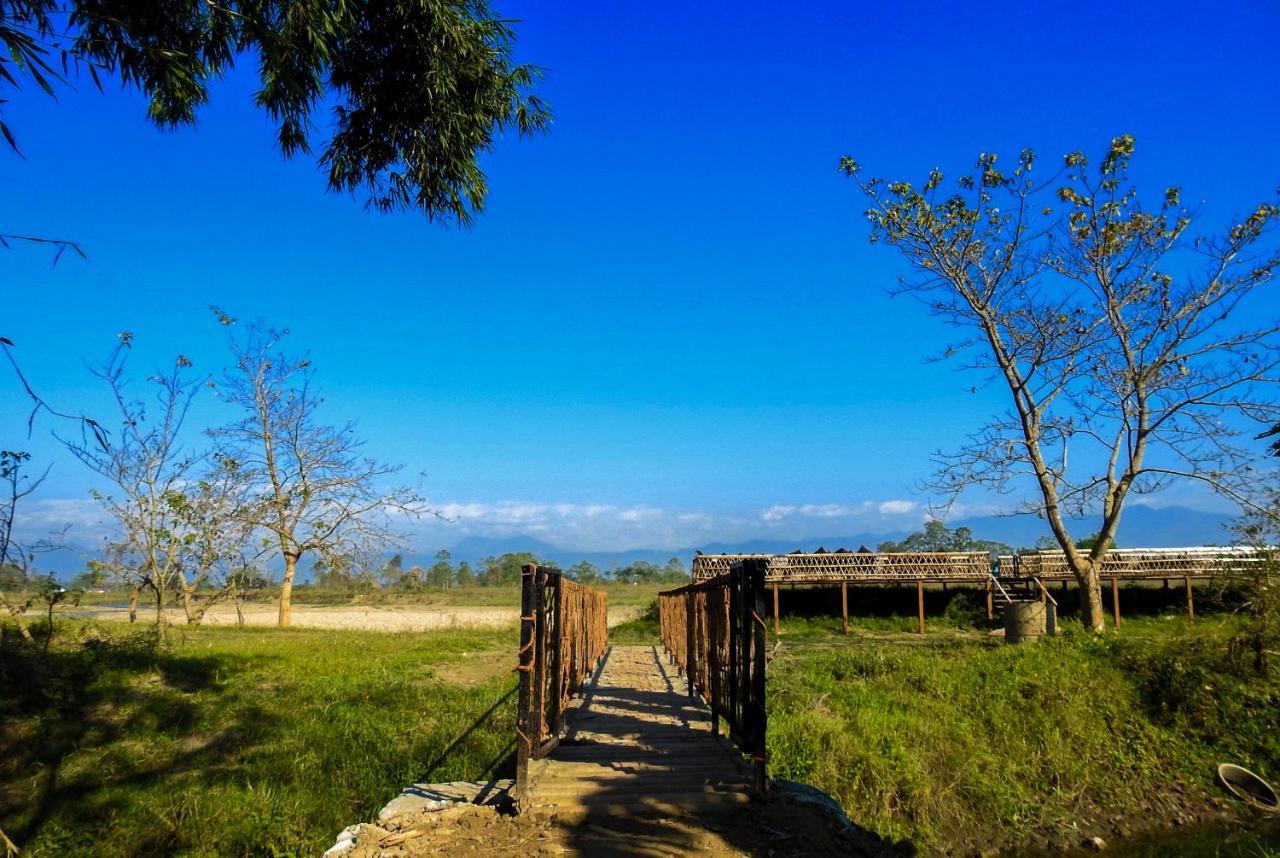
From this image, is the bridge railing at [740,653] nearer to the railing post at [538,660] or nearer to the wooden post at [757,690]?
the wooden post at [757,690]

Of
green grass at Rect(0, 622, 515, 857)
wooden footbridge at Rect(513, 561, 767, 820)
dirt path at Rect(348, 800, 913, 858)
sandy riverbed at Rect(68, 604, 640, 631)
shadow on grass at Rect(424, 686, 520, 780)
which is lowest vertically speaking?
sandy riverbed at Rect(68, 604, 640, 631)

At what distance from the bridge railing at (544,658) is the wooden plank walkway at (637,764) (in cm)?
17

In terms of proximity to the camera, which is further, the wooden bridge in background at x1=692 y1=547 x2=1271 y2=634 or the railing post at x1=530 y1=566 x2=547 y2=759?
the wooden bridge in background at x1=692 y1=547 x2=1271 y2=634

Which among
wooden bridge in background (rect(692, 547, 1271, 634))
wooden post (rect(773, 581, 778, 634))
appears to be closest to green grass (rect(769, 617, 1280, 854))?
wooden post (rect(773, 581, 778, 634))

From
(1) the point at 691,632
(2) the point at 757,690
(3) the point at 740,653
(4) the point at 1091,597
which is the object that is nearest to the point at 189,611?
(1) the point at 691,632

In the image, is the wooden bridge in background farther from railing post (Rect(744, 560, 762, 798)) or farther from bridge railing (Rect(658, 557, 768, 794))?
railing post (Rect(744, 560, 762, 798))

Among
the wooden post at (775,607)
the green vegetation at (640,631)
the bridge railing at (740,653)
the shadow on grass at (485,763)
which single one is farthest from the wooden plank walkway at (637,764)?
the wooden post at (775,607)

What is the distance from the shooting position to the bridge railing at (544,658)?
5438 mm

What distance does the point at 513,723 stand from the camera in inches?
398

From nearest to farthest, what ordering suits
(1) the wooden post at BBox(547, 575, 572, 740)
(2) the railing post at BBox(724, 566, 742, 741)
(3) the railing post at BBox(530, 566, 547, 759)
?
(3) the railing post at BBox(530, 566, 547, 759), (2) the railing post at BBox(724, 566, 742, 741), (1) the wooden post at BBox(547, 575, 572, 740)

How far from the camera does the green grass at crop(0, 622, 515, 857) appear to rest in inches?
255

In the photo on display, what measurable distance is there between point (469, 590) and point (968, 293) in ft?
186

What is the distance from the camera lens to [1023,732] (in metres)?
12.1

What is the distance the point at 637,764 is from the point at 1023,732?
880 cm
